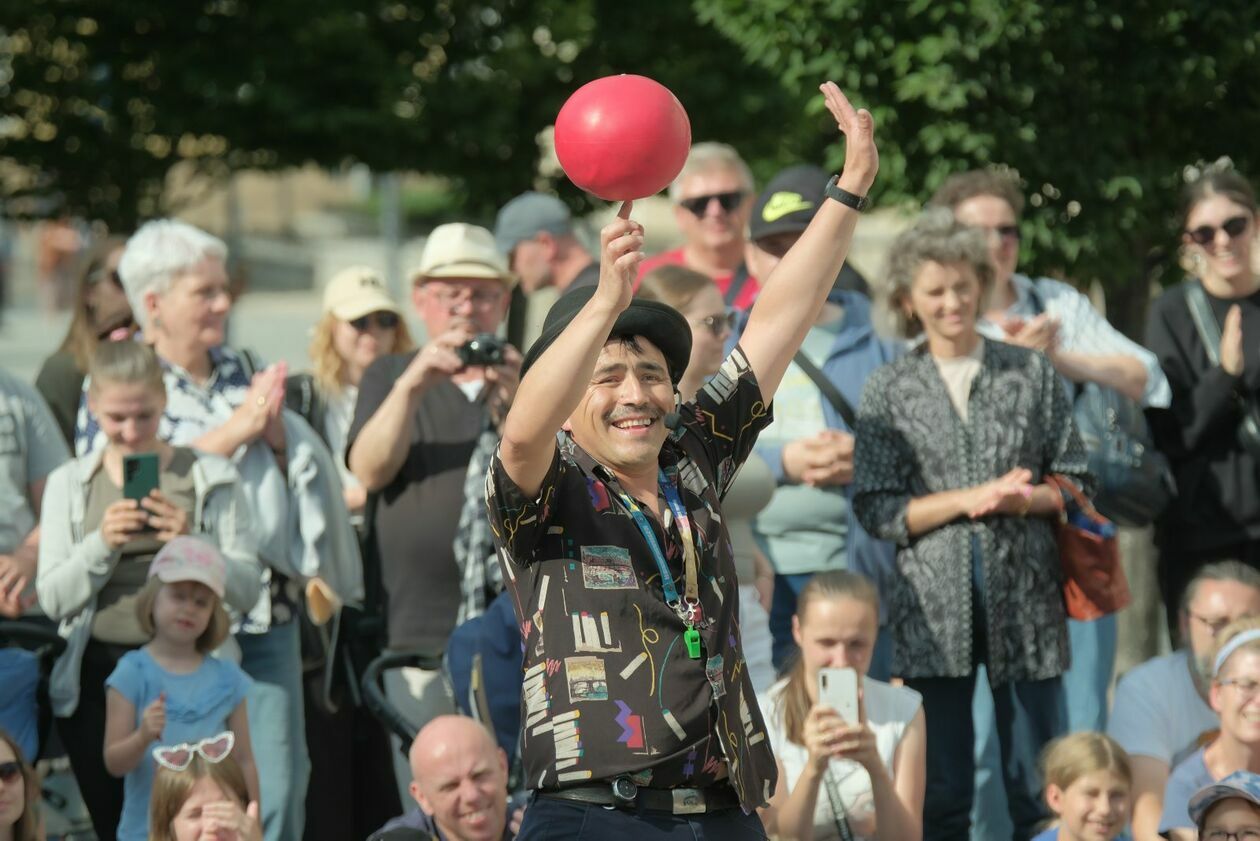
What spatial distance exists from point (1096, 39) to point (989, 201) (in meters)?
1.46

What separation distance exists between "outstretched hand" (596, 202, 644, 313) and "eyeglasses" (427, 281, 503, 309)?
3.64 m

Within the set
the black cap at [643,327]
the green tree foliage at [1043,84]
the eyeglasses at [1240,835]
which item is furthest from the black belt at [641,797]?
the green tree foliage at [1043,84]

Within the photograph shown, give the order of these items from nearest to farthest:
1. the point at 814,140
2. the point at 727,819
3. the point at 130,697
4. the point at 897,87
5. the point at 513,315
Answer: the point at 727,819 < the point at 130,697 < the point at 897,87 < the point at 513,315 < the point at 814,140

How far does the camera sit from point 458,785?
18.7ft

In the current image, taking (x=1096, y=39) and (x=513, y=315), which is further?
(x=513, y=315)

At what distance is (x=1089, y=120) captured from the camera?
826 centimetres

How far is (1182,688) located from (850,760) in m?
1.34

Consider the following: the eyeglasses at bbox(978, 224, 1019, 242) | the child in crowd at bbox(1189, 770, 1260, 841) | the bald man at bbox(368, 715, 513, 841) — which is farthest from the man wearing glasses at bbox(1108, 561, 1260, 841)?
the bald man at bbox(368, 715, 513, 841)

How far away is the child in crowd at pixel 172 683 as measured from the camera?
20.0 ft

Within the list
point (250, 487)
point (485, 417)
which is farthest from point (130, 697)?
point (485, 417)

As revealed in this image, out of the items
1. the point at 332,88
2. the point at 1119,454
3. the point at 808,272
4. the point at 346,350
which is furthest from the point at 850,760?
the point at 332,88

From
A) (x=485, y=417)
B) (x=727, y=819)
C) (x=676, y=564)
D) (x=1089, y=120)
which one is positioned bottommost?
(x=727, y=819)

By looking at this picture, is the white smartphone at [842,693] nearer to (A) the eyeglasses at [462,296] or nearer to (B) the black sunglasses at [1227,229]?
(A) the eyeglasses at [462,296]

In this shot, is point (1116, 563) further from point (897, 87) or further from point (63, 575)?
point (63, 575)
